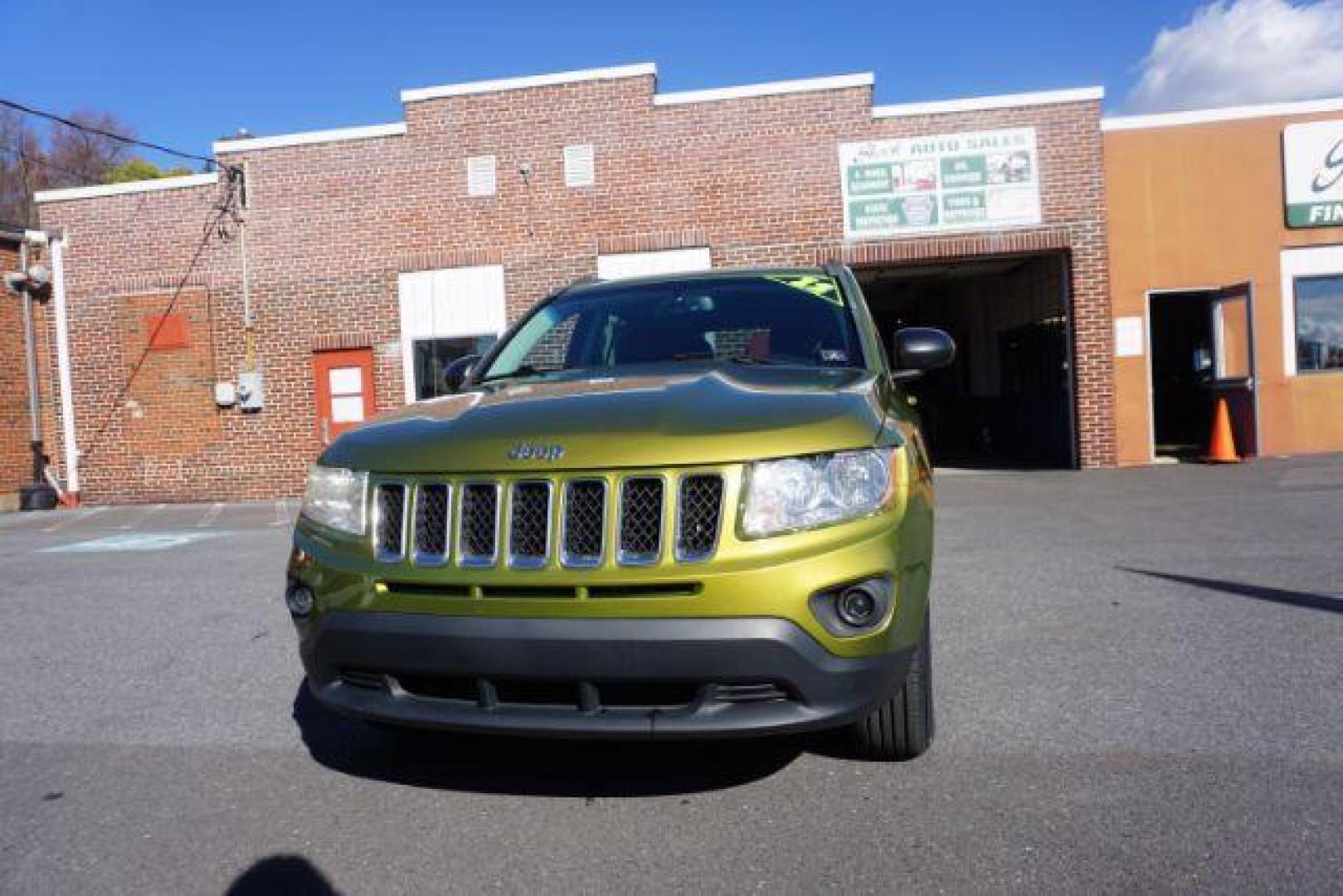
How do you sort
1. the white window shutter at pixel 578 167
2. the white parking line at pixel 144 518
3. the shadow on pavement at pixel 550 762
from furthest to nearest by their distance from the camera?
the white window shutter at pixel 578 167
the white parking line at pixel 144 518
the shadow on pavement at pixel 550 762

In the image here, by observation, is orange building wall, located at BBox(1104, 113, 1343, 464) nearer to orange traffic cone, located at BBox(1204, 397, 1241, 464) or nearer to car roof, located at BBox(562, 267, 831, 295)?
orange traffic cone, located at BBox(1204, 397, 1241, 464)

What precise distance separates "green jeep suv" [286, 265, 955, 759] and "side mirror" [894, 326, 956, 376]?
3.32 feet

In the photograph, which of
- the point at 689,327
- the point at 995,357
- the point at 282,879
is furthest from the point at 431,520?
the point at 995,357

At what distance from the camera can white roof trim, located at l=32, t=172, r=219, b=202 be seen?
15055 millimetres

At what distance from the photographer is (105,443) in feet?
51.3

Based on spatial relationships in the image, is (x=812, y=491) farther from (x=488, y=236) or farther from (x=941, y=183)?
(x=488, y=236)

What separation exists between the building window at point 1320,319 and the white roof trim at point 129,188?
15550 mm

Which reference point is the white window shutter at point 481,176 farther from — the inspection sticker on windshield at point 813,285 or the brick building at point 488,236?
the inspection sticker on windshield at point 813,285

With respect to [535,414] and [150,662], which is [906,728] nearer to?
[535,414]

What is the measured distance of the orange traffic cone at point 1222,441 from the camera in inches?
536

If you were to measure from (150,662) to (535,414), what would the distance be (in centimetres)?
328

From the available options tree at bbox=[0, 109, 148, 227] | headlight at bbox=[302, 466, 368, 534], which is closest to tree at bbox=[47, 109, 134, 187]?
tree at bbox=[0, 109, 148, 227]

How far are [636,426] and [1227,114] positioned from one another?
45.8 feet

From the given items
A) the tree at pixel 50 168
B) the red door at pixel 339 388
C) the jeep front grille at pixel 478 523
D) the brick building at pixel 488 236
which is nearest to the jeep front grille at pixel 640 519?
the jeep front grille at pixel 478 523
